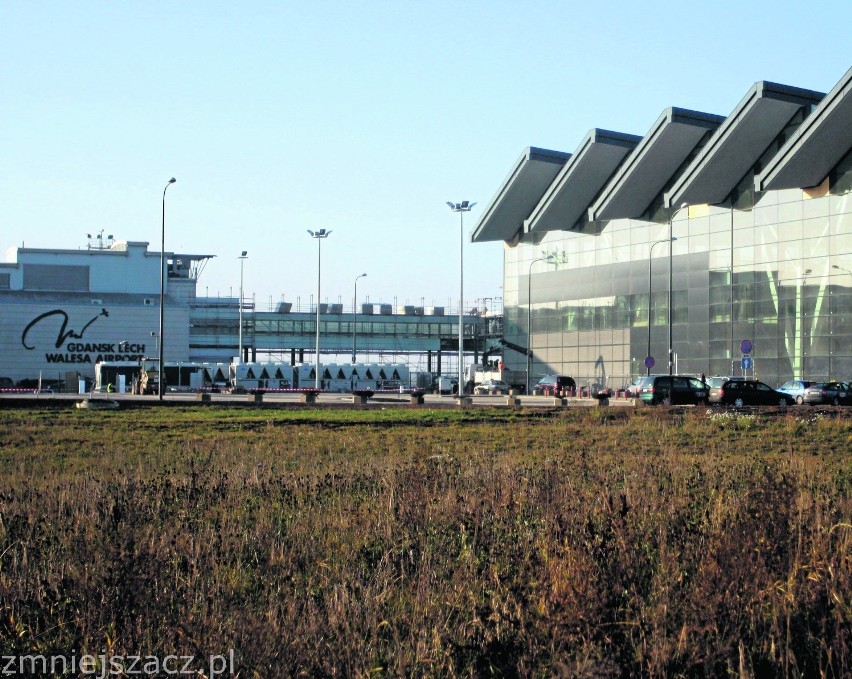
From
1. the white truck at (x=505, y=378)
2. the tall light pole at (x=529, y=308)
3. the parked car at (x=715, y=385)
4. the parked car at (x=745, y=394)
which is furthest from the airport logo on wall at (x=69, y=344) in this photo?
the parked car at (x=745, y=394)

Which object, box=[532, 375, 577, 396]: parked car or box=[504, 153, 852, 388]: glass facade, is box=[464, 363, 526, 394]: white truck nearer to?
box=[504, 153, 852, 388]: glass facade

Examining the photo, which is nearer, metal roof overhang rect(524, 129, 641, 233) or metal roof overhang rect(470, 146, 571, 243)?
metal roof overhang rect(524, 129, 641, 233)

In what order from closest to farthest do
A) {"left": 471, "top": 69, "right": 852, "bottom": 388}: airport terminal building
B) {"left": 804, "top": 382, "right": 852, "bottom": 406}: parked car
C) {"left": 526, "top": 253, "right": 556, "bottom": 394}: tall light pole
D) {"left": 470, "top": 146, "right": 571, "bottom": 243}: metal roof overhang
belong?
1. {"left": 804, "top": 382, "right": 852, "bottom": 406}: parked car
2. {"left": 471, "top": 69, "right": 852, "bottom": 388}: airport terminal building
3. {"left": 470, "top": 146, "right": 571, "bottom": 243}: metal roof overhang
4. {"left": 526, "top": 253, "right": 556, "bottom": 394}: tall light pole

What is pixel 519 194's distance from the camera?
7000 cm

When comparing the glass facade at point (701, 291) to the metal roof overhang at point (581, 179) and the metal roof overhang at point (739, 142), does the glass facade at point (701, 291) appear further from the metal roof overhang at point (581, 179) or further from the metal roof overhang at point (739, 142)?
the metal roof overhang at point (581, 179)

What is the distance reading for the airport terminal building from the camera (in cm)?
5297

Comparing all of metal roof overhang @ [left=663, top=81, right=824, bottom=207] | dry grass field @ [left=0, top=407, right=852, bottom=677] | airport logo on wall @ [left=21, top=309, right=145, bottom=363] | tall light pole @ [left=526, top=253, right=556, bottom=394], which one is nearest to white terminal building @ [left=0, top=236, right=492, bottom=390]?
airport logo on wall @ [left=21, top=309, right=145, bottom=363]

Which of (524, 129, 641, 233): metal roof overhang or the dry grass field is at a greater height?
(524, 129, 641, 233): metal roof overhang

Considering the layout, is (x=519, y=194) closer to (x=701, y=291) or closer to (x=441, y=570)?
(x=701, y=291)

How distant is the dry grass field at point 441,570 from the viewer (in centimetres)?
575

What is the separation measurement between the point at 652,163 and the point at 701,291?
7920 mm

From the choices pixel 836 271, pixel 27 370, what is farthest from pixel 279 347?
pixel 836 271

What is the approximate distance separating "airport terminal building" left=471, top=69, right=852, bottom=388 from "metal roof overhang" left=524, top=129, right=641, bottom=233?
0.31 feet

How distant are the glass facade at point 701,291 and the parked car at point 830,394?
335 centimetres
